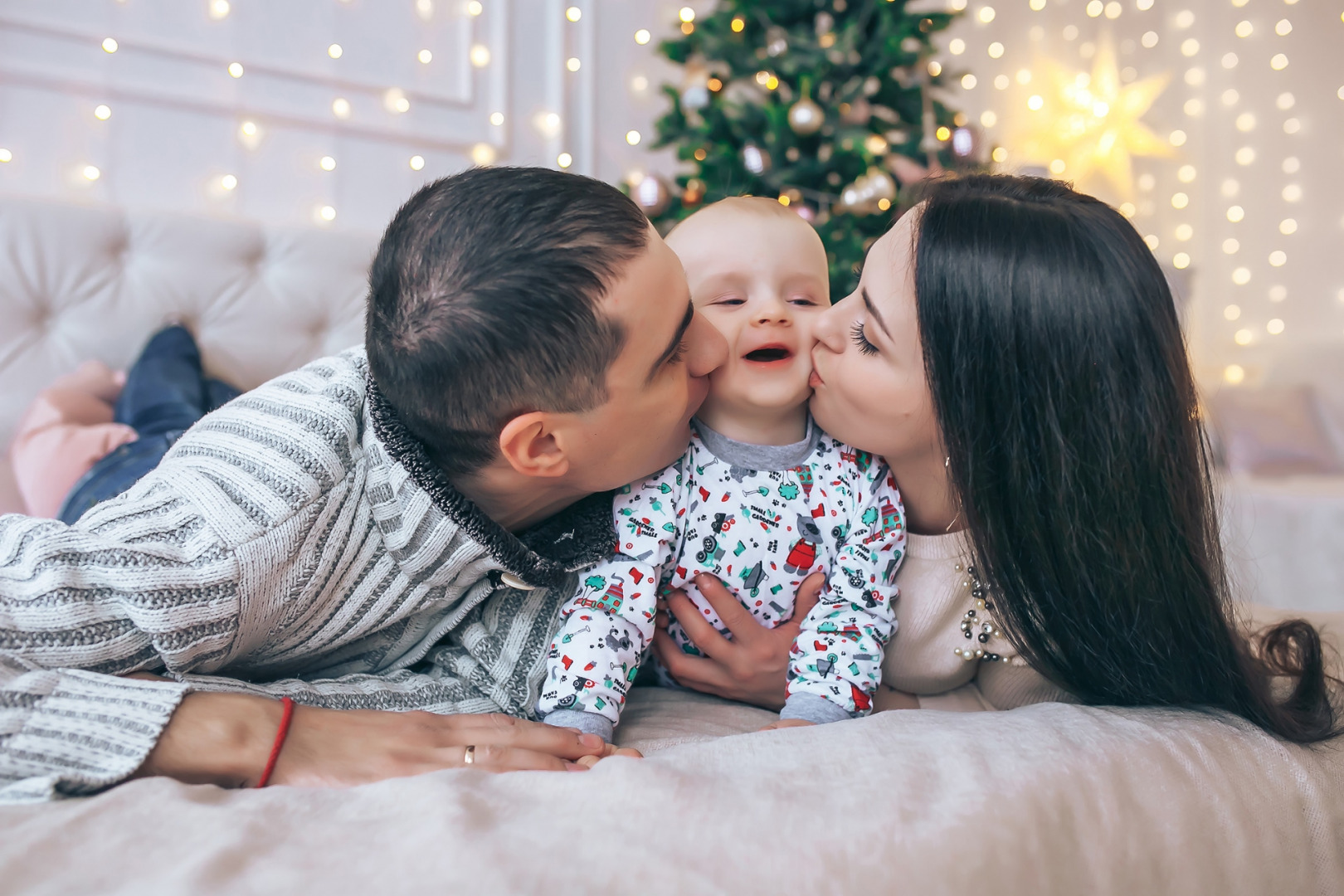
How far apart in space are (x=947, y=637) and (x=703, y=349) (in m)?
0.50

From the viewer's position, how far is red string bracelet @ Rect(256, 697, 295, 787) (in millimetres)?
711

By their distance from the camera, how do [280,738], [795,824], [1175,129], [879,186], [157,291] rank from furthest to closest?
[1175,129] → [879,186] → [157,291] → [280,738] → [795,824]

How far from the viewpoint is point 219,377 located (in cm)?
202

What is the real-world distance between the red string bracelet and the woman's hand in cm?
48

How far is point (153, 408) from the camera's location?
1634 millimetres

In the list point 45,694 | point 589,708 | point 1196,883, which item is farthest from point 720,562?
point 45,694

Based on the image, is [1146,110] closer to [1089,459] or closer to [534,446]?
[1089,459]

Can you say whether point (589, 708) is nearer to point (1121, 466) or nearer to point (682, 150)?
point (1121, 466)

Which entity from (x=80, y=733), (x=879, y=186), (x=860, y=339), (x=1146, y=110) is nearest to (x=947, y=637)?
(x=860, y=339)

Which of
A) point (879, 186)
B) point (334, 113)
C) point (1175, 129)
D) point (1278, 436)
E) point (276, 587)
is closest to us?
point (276, 587)

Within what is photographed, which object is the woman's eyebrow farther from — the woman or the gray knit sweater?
the gray knit sweater

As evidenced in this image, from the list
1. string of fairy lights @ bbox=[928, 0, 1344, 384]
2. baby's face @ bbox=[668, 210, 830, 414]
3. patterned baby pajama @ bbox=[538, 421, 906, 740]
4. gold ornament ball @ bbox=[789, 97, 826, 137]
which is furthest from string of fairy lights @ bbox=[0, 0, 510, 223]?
string of fairy lights @ bbox=[928, 0, 1344, 384]

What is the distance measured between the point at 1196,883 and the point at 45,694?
926 mm

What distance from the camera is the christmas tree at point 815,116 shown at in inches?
88.3
